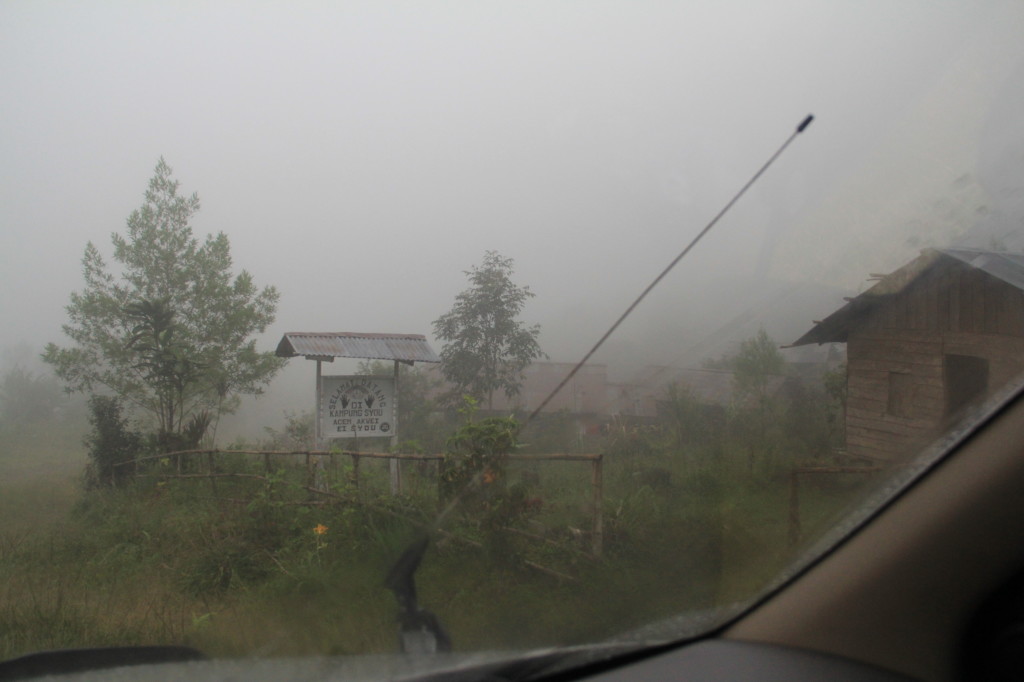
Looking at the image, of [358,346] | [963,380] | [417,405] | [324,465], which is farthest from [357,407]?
[963,380]

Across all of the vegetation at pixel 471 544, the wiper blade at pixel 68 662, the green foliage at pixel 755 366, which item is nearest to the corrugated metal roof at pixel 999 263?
the vegetation at pixel 471 544

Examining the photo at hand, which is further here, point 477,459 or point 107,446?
point 107,446

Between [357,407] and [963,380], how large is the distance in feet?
22.5

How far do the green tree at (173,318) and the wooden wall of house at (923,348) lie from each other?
1078 centimetres

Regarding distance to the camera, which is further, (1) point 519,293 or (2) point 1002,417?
(1) point 519,293

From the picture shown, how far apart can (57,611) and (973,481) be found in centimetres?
500

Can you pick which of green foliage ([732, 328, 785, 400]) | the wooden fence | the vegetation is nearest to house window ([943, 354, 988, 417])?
the vegetation

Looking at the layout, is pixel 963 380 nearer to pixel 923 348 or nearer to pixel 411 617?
pixel 923 348

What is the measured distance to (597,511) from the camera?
5.18m

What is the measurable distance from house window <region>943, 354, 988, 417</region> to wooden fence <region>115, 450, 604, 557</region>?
2478 millimetres

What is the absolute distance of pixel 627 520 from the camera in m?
5.43

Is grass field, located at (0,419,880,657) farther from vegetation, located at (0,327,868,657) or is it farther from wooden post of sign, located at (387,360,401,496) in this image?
wooden post of sign, located at (387,360,401,496)

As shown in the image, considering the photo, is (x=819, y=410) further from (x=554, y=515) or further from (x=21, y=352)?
(x=21, y=352)

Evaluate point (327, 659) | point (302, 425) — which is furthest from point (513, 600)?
point (302, 425)
